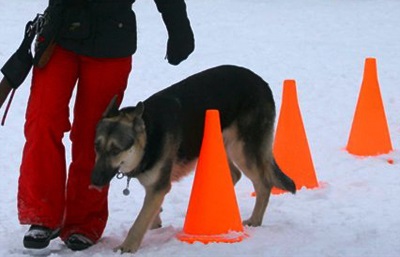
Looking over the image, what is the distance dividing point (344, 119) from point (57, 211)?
4.66 metres

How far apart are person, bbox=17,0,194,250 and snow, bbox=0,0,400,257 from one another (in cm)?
27

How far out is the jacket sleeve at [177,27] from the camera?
4.85 meters

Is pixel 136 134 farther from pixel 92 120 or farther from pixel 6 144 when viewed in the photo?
pixel 6 144

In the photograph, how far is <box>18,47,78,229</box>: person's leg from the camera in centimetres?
458

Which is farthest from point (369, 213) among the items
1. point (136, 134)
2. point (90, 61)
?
point (90, 61)

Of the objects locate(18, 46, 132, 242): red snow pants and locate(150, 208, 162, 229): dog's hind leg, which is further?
locate(150, 208, 162, 229): dog's hind leg

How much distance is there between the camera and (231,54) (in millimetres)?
12109

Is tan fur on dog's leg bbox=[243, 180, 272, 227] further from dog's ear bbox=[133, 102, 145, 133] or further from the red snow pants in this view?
dog's ear bbox=[133, 102, 145, 133]

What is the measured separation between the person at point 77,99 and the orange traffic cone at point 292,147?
1788 millimetres

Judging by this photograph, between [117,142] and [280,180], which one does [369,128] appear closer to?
[280,180]

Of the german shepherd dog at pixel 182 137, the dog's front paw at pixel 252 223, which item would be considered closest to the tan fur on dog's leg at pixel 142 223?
the german shepherd dog at pixel 182 137

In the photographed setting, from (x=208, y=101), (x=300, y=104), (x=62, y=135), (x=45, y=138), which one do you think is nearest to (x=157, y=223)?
(x=208, y=101)

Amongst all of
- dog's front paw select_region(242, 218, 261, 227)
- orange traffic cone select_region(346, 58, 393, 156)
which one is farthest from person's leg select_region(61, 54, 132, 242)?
orange traffic cone select_region(346, 58, 393, 156)

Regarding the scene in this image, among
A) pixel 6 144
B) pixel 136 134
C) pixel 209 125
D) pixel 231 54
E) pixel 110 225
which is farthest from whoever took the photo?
pixel 231 54
